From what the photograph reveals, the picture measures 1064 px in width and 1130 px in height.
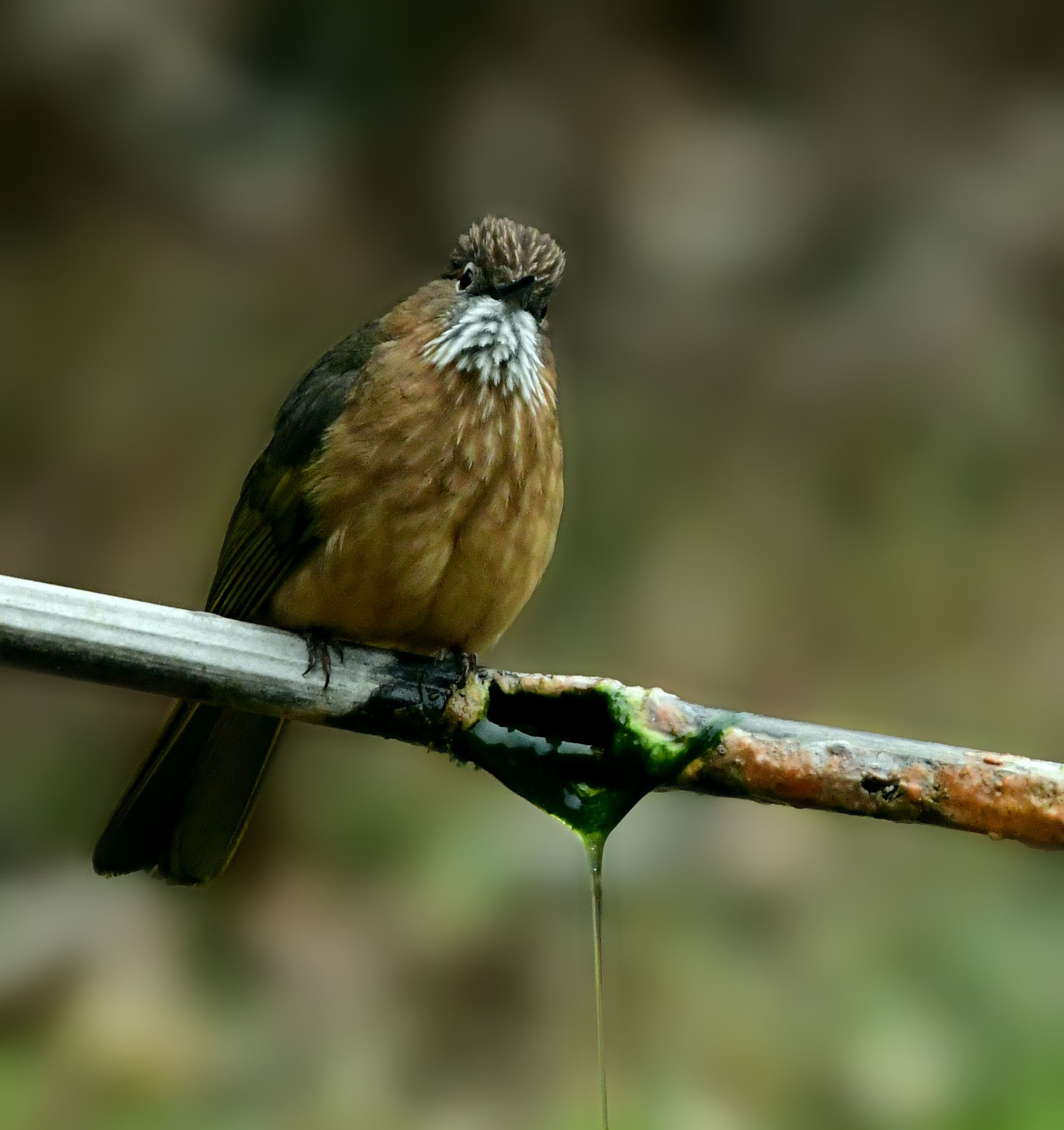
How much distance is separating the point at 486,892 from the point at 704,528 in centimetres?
127

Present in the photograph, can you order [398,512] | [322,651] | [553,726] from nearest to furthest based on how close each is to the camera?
[553,726] → [322,651] → [398,512]

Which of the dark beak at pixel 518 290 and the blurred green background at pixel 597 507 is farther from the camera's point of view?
the blurred green background at pixel 597 507

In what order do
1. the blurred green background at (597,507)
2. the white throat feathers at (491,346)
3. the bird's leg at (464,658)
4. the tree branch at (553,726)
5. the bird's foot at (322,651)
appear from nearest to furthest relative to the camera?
1. the tree branch at (553,726)
2. the bird's foot at (322,651)
3. the bird's leg at (464,658)
4. the white throat feathers at (491,346)
5. the blurred green background at (597,507)

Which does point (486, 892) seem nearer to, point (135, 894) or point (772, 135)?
point (135, 894)

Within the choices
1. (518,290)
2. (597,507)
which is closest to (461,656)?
(518,290)

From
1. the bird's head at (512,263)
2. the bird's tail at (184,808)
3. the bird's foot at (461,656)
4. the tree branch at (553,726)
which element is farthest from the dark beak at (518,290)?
the bird's tail at (184,808)

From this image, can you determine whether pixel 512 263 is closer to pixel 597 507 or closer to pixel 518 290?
pixel 518 290

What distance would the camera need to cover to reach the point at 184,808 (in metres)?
2.91

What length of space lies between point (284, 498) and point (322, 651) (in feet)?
1.69

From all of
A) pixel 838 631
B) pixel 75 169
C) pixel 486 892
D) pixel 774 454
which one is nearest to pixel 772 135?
pixel 774 454

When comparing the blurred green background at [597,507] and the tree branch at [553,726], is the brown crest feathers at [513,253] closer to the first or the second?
the tree branch at [553,726]

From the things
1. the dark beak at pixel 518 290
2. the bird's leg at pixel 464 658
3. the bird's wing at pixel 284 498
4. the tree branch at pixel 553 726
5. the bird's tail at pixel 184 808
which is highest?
the dark beak at pixel 518 290

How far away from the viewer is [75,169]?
4.64 m

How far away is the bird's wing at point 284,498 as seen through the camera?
2.85m
